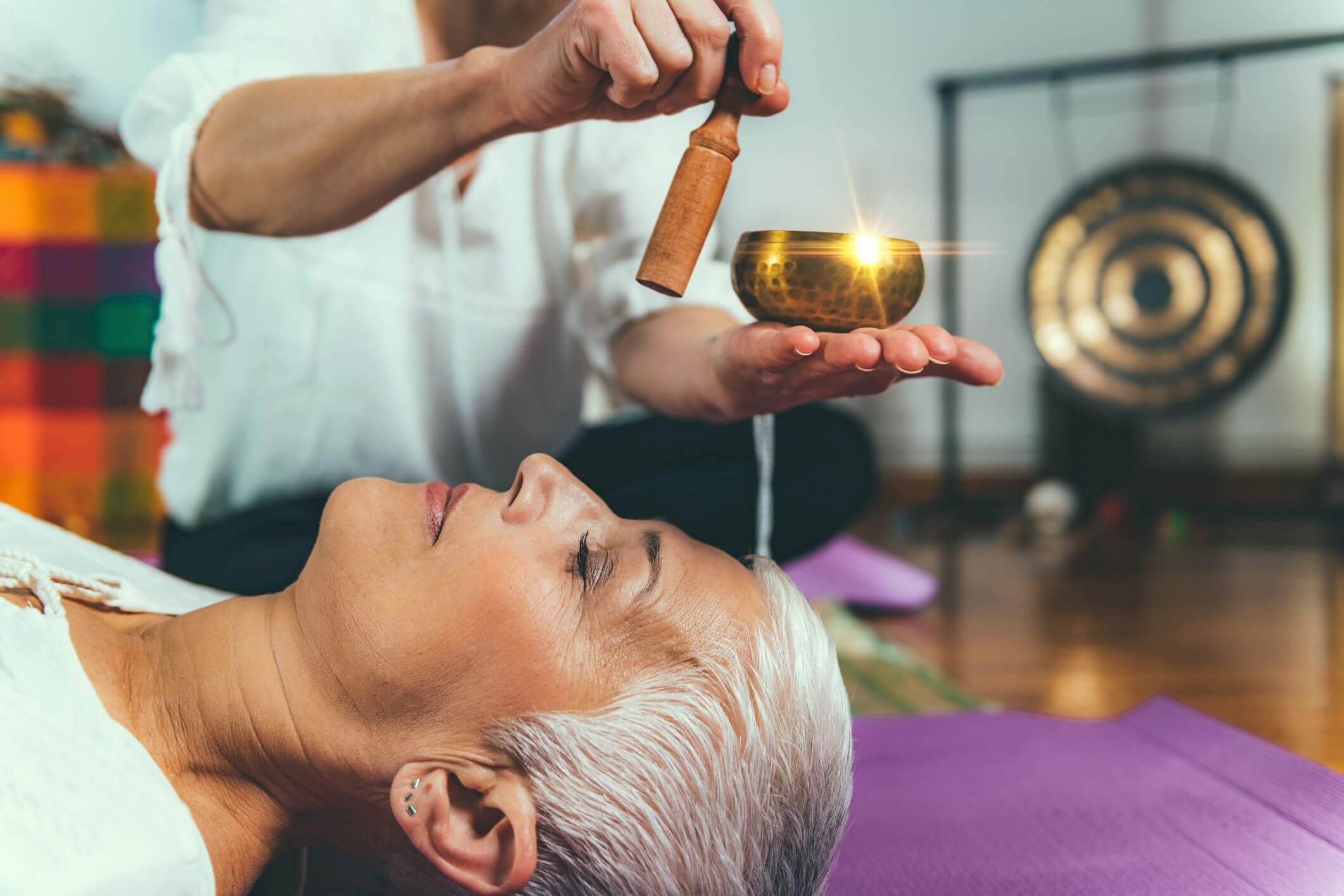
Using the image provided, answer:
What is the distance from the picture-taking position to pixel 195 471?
4.64 feet

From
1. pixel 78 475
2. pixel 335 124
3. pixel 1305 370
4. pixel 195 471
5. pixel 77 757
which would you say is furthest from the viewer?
pixel 1305 370

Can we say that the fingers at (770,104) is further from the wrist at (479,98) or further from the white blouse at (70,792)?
the white blouse at (70,792)

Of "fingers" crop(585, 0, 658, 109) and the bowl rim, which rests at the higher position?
"fingers" crop(585, 0, 658, 109)

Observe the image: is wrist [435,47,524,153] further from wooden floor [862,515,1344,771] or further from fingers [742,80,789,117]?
wooden floor [862,515,1344,771]

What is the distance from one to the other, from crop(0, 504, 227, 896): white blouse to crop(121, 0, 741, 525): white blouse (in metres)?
0.60

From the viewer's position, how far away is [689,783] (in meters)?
0.73

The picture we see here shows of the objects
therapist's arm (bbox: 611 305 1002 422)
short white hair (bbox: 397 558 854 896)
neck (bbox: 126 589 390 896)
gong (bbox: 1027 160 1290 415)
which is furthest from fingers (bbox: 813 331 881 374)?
gong (bbox: 1027 160 1290 415)

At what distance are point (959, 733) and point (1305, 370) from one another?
2923mm

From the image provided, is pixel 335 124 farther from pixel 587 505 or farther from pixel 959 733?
pixel 959 733

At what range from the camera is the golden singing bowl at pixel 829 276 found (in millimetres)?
736

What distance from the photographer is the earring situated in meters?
0.71

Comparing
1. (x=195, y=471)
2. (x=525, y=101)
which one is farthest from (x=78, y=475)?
(x=525, y=101)

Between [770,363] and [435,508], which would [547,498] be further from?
[770,363]

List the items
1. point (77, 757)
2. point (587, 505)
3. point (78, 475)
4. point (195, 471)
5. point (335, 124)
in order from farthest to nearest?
point (78, 475) → point (195, 471) → point (335, 124) → point (587, 505) → point (77, 757)
